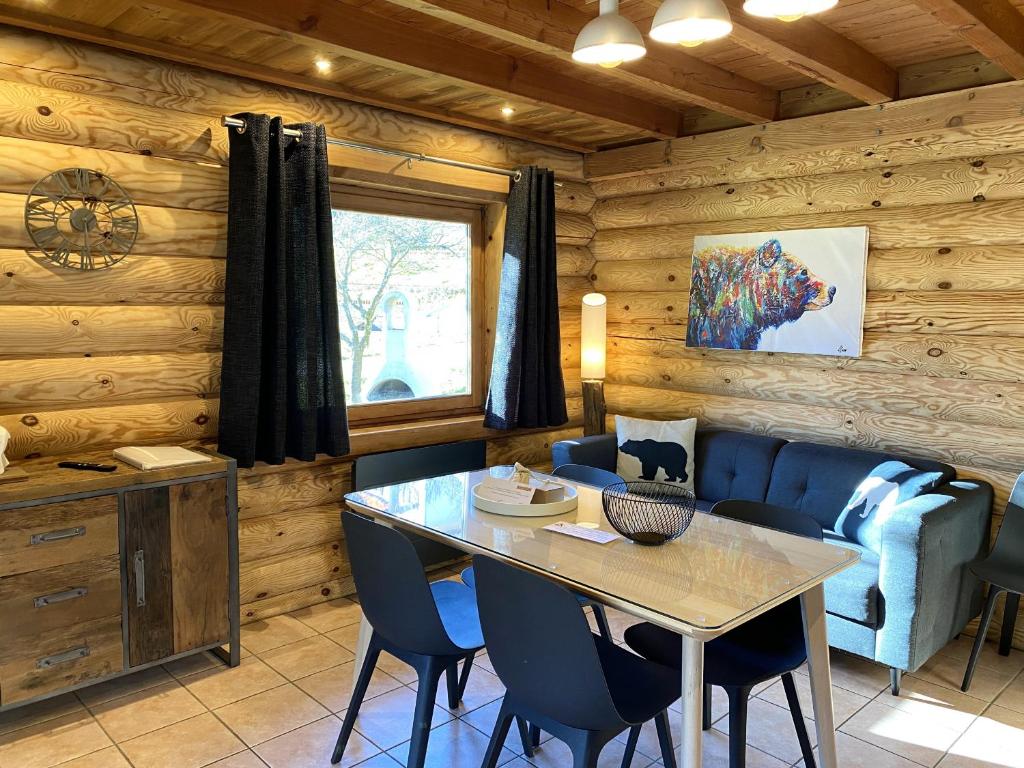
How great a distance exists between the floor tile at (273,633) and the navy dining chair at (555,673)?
1.60 m

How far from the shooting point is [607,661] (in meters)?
2.12

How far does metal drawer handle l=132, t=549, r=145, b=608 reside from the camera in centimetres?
280

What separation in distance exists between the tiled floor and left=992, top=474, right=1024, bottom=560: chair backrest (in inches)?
18.8

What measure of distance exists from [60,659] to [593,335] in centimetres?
292

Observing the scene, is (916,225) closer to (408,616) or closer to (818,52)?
(818,52)

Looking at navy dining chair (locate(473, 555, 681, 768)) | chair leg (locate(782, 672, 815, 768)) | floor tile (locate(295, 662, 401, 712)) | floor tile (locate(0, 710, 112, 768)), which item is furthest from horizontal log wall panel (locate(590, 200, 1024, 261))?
floor tile (locate(0, 710, 112, 768))

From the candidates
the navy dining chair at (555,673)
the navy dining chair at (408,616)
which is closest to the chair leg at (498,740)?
the navy dining chair at (555,673)

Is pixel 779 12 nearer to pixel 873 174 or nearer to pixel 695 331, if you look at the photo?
pixel 873 174

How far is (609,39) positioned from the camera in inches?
82.7

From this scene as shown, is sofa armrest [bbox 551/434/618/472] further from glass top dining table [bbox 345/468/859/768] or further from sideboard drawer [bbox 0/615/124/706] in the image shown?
sideboard drawer [bbox 0/615/124/706]

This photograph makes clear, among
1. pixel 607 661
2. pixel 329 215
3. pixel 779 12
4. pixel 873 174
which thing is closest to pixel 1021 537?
pixel 873 174

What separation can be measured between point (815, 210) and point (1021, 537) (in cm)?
173

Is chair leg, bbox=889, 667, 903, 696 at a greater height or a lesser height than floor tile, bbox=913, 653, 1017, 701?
greater

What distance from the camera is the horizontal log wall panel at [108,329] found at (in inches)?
113
